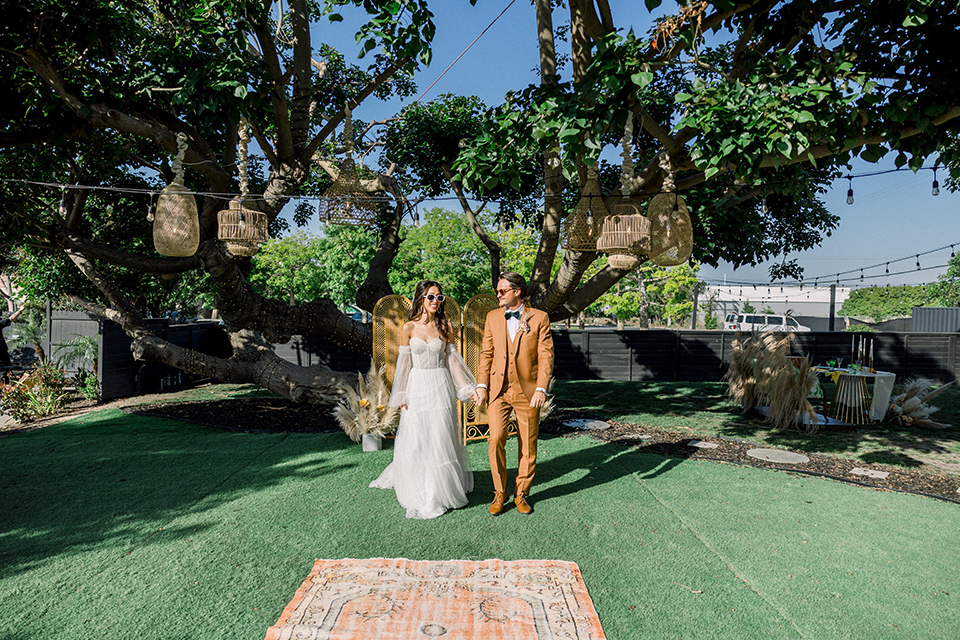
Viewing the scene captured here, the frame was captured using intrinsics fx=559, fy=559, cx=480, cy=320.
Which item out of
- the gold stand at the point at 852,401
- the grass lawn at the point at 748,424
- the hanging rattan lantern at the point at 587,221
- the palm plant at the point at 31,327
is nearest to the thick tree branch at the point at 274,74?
the hanging rattan lantern at the point at 587,221

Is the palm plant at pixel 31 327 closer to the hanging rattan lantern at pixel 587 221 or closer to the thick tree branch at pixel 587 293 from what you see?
the thick tree branch at pixel 587 293

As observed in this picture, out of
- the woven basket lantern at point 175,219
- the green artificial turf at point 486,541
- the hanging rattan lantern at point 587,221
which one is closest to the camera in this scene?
the green artificial turf at point 486,541

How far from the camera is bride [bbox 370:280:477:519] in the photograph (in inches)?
190

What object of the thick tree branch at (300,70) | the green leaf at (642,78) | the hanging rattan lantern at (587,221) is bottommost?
the hanging rattan lantern at (587,221)

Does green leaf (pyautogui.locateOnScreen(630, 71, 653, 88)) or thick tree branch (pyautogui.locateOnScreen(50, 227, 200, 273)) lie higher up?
green leaf (pyautogui.locateOnScreen(630, 71, 653, 88))

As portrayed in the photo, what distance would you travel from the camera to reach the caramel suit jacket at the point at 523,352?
4766mm

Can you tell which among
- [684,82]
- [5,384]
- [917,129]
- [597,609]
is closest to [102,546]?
[597,609]

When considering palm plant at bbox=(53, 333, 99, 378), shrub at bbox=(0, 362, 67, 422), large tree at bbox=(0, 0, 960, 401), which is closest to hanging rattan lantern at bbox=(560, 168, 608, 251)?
large tree at bbox=(0, 0, 960, 401)

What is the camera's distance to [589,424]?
8.74m

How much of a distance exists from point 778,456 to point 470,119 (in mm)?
6913

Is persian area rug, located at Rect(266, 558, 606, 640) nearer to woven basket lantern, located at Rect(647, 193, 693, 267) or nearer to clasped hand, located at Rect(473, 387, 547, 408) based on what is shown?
clasped hand, located at Rect(473, 387, 547, 408)

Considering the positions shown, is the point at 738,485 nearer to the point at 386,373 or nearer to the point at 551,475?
the point at 551,475

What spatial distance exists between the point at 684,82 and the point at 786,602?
27.5 feet

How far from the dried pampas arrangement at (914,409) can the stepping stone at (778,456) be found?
3.69 meters
